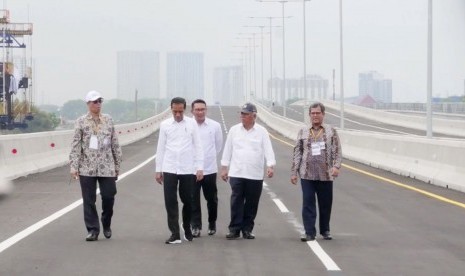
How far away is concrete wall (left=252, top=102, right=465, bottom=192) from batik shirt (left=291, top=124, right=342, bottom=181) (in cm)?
514

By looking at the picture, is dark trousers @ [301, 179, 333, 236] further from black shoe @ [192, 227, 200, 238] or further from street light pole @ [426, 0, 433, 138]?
street light pole @ [426, 0, 433, 138]

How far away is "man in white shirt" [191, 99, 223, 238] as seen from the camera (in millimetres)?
12617

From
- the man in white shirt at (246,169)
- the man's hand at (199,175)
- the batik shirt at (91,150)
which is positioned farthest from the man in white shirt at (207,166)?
the batik shirt at (91,150)

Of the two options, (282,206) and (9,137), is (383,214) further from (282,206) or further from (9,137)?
(9,137)

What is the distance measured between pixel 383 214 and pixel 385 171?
12218 mm

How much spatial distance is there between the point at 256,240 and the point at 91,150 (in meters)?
2.46

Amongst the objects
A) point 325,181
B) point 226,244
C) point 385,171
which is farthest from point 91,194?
point 385,171

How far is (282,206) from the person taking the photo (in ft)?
54.9

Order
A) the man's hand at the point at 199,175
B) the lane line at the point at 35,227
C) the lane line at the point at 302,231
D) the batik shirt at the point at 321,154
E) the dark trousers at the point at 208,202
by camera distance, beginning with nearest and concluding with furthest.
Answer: the lane line at the point at 302,231 < the lane line at the point at 35,227 < the man's hand at the point at 199,175 < the batik shirt at the point at 321,154 < the dark trousers at the point at 208,202

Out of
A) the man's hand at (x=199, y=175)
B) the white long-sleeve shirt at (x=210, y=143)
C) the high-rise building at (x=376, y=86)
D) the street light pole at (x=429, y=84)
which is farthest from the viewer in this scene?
the high-rise building at (x=376, y=86)

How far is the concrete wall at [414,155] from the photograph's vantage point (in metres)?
20.9

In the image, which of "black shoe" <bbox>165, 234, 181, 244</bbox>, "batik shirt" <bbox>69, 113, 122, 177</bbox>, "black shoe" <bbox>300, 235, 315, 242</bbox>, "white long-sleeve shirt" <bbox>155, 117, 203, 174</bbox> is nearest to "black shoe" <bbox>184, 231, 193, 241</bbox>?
"black shoe" <bbox>165, 234, 181, 244</bbox>

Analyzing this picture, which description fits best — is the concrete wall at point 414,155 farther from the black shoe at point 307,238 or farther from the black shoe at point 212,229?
the black shoe at point 307,238

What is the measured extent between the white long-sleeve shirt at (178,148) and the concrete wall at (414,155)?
5.69 meters
